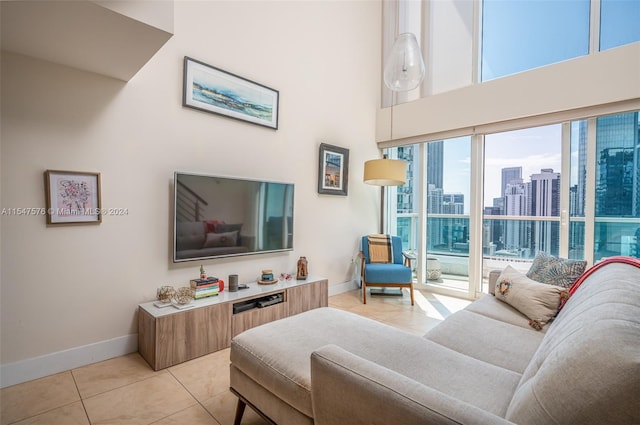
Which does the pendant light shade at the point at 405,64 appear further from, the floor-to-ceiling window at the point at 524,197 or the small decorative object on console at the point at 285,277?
the small decorative object on console at the point at 285,277

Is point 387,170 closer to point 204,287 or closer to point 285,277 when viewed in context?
point 285,277

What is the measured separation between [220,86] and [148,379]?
2485mm

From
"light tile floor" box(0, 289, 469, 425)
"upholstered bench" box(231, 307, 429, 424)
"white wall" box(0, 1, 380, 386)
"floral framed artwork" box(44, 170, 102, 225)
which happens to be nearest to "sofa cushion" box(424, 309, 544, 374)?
"upholstered bench" box(231, 307, 429, 424)

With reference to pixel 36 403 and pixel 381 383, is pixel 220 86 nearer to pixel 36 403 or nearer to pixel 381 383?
pixel 36 403

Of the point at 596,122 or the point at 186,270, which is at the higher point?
the point at 596,122

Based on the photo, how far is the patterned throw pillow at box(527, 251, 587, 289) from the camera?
6.93ft

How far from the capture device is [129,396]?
1.82m

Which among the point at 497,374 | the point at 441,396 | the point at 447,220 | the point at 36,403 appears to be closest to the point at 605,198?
the point at 447,220

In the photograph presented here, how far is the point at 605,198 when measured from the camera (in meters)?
3.13

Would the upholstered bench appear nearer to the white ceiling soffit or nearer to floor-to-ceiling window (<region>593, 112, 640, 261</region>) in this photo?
the white ceiling soffit

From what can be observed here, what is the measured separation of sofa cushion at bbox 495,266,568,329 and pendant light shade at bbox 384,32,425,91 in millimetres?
1771

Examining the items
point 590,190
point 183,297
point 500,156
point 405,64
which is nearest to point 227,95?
point 405,64

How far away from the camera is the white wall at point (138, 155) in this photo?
76.6 inches

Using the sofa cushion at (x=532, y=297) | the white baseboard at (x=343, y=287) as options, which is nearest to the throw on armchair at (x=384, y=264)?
the white baseboard at (x=343, y=287)
